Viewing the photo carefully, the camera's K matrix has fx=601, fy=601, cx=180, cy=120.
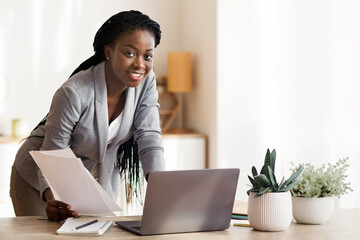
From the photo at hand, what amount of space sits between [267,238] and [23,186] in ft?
3.64

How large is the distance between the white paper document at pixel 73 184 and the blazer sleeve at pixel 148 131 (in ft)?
1.05

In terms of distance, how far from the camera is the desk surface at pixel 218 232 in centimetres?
171

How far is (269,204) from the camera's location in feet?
5.85

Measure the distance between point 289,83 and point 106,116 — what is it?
238cm

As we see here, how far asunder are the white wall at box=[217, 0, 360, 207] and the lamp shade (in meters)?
0.41

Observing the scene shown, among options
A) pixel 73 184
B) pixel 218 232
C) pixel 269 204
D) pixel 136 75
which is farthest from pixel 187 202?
pixel 136 75

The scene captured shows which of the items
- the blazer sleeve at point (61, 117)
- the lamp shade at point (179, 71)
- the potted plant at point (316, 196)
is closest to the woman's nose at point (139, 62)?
the blazer sleeve at point (61, 117)

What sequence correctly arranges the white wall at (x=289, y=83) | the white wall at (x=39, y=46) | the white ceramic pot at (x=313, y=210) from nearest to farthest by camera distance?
1. the white ceramic pot at (x=313, y=210)
2. the white wall at (x=289, y=83)
3. the white wall at (x=39, y=46)

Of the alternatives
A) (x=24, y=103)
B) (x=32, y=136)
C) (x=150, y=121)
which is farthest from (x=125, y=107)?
(x=24, y=103)

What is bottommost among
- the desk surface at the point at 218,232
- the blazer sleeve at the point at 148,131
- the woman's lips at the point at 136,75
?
the desk surface at the point at 218,232

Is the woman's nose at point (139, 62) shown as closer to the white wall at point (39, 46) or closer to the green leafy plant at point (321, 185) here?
the green leafy plant at point (321, 185)

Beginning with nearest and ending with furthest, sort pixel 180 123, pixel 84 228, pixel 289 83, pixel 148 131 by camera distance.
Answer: pixel 84 228, pixel 148 131, pixel 289 83, pixel 180 123

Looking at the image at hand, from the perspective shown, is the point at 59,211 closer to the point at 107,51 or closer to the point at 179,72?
the point at 107,51

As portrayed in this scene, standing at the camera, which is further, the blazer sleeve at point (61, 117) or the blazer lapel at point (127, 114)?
the blazer lapel at point (127, 114)
